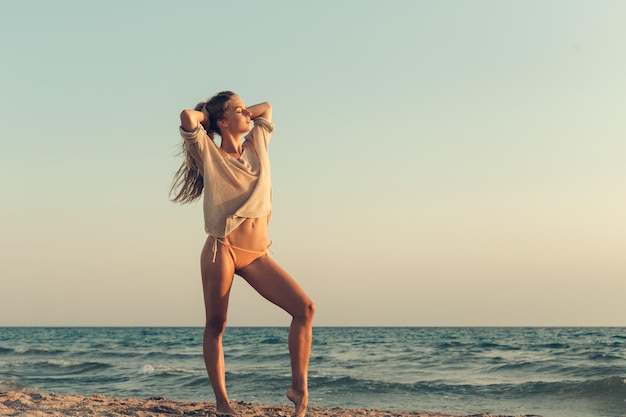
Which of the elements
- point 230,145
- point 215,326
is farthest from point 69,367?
point 230,145

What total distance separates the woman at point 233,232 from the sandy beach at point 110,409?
33.6 inches

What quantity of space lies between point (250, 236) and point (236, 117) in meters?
0.83

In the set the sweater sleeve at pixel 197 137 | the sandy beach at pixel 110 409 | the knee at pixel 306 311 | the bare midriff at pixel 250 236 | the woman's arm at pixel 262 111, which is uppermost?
the woman's arm at pixel 262 111

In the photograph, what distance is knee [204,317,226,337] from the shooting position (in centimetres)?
454

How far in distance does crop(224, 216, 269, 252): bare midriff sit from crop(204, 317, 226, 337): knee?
1.69 feet

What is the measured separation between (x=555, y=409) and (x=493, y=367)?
6.64m

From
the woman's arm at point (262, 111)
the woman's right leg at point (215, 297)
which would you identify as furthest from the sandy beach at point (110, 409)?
the woman's arm at point (262, 111)

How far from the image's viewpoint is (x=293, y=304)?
4387mm

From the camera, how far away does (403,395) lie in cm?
1074

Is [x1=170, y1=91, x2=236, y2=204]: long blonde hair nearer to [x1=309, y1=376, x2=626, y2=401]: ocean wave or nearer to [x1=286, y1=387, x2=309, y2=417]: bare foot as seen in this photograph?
[x1=286, y1=387, x2=309, y2=417]: bare foot

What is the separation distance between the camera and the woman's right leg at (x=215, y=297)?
14.5ft

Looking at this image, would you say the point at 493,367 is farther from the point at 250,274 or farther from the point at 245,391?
the point at 250,274

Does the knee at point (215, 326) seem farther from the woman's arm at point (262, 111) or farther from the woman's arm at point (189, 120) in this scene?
the woman's arm at point (262, 111)

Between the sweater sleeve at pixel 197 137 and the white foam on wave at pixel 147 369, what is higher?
the sweater sleeve at pixel 197 137
